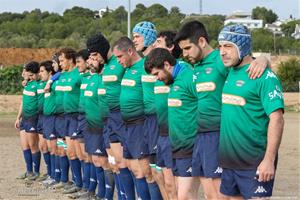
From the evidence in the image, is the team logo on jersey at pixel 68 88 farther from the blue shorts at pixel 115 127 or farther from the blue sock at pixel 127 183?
the blue sock at pixel 127 183

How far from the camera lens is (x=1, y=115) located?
30453 mm

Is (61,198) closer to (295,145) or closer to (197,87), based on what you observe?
(197,87)

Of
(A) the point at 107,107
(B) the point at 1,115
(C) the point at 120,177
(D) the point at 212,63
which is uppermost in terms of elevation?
(D) the point at 212,63

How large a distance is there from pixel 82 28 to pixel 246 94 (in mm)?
69975

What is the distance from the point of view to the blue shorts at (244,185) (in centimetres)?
536

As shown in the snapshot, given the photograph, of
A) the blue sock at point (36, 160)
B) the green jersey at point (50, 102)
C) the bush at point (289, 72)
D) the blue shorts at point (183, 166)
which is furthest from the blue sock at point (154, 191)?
the bush at point (289, 72)

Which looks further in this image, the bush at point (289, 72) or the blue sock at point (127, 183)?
the bush at point (289, 72)

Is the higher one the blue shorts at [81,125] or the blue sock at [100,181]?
the blue shorts at [81,125]

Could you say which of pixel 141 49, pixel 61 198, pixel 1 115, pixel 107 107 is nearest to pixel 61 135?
pixel 61 198

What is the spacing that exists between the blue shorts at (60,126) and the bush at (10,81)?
1095 inches

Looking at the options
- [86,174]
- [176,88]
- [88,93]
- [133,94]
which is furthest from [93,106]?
[176,88]

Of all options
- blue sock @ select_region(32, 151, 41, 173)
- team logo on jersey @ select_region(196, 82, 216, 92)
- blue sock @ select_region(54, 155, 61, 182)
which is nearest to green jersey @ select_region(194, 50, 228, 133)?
team logo on jersey @ select_region(196, 82, 216, 92)

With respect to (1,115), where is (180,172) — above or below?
above

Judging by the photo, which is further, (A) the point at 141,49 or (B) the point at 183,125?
(A) the point at 141,49
